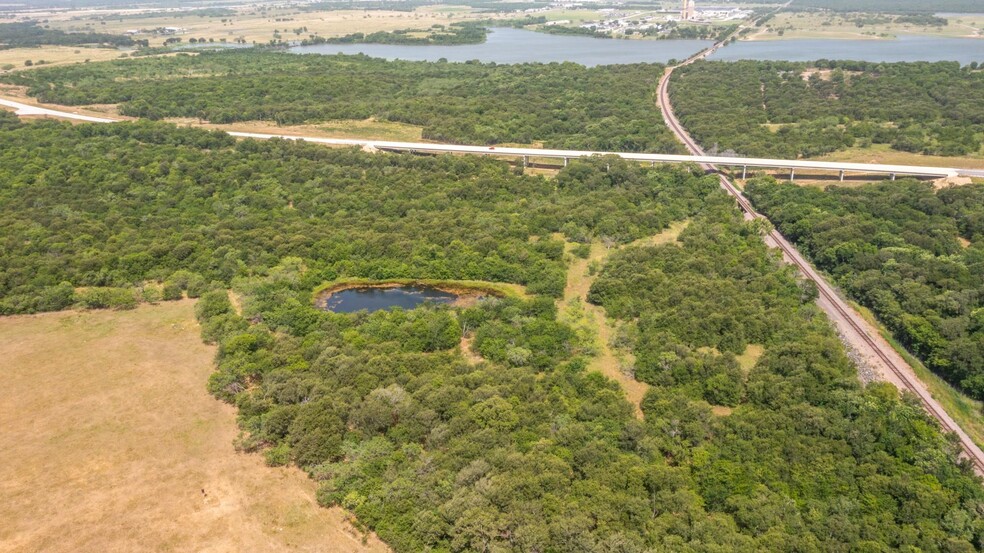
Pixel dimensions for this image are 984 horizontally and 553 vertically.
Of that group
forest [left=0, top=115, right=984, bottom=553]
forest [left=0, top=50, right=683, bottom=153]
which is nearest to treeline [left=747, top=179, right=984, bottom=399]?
forest [left=0, top=115, right=984, bottom=553]

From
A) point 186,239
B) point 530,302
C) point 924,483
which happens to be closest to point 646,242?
point 530,302

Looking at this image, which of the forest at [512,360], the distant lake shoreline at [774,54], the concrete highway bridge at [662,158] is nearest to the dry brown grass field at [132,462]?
the forest at [512,360]

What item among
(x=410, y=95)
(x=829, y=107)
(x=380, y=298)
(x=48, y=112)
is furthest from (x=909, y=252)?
(x=48, y=112)

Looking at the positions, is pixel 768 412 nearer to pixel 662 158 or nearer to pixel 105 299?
pixel 105 299

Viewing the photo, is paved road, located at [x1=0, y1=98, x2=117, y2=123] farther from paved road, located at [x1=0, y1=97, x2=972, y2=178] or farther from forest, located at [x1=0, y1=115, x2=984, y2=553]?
forest, located at [x1=0, y1=115, x2=984, y2=553]

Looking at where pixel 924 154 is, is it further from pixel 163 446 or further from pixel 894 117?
pixel 163 446

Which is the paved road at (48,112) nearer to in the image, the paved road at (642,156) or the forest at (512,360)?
the paved road at (642,156)
